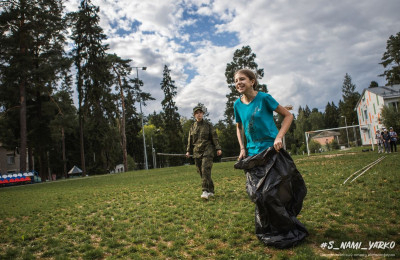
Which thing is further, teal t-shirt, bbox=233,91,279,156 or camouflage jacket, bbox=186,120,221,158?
camouflage jacket, bbox=186,120,221,158

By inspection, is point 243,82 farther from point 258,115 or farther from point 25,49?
point 25,49

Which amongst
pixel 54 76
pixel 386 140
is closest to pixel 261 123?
pixel 386 140

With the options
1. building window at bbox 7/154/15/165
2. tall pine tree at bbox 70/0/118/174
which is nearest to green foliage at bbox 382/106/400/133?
tall pine tree at bbox 70/0/118/174

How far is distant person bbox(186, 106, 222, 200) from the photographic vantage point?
681 centimetres

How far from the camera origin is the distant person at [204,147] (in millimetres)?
6809

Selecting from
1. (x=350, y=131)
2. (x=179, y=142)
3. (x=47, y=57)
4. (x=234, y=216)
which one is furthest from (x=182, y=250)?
(x=350, y=131)

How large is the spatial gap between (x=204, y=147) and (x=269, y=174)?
3.80 meters

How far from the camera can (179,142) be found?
58156 mm

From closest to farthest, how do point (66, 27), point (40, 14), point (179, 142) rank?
point (40, 14), point (66, 27), point (179, 142)

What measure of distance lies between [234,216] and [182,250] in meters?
1.64

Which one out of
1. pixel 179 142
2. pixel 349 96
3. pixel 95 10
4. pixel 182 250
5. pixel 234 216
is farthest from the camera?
pixel 349 96

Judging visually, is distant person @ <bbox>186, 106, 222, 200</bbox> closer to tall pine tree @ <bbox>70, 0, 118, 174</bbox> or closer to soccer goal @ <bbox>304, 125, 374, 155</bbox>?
tall pine tree @ <bbox>70, 0, 118, 174</bbox>

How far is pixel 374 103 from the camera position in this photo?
44031 millimetres

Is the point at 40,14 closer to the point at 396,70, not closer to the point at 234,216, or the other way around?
the point at 234,216
